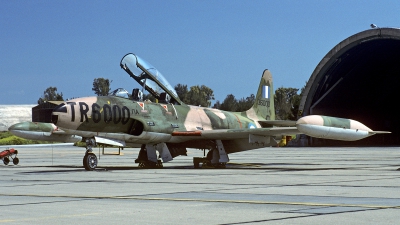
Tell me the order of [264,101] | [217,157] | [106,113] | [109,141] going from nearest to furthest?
[106,113] < [109,141] < [217,157] < [264,101]

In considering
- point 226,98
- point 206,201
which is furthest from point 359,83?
point 206,201

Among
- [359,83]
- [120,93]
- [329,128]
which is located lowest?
[329,128]

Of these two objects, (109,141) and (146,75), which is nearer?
(109,141)

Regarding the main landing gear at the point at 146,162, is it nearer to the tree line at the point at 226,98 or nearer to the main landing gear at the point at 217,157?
the main landing gear at the point at 217,157

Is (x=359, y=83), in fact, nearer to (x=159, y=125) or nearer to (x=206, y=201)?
(x=159, y=125)

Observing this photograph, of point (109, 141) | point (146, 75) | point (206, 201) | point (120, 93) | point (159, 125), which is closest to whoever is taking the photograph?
point (206, 201)

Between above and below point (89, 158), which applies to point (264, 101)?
above

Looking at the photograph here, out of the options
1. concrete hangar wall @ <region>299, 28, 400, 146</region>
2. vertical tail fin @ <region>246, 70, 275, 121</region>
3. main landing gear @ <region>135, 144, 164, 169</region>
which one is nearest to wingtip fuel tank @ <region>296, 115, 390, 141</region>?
main landing gear @ <region>135, 144, 164, 169</region>

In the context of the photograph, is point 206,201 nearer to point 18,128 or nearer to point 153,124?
point 153,124

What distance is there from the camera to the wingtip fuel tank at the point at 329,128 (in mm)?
17438

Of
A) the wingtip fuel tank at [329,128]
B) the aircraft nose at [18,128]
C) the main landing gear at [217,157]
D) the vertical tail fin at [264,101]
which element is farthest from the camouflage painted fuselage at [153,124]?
the aircraft nose at [18,128]

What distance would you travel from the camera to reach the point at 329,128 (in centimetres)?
1789

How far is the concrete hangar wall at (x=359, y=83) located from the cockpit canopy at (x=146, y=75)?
96.8ft

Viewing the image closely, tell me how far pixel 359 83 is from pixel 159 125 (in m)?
40.0
